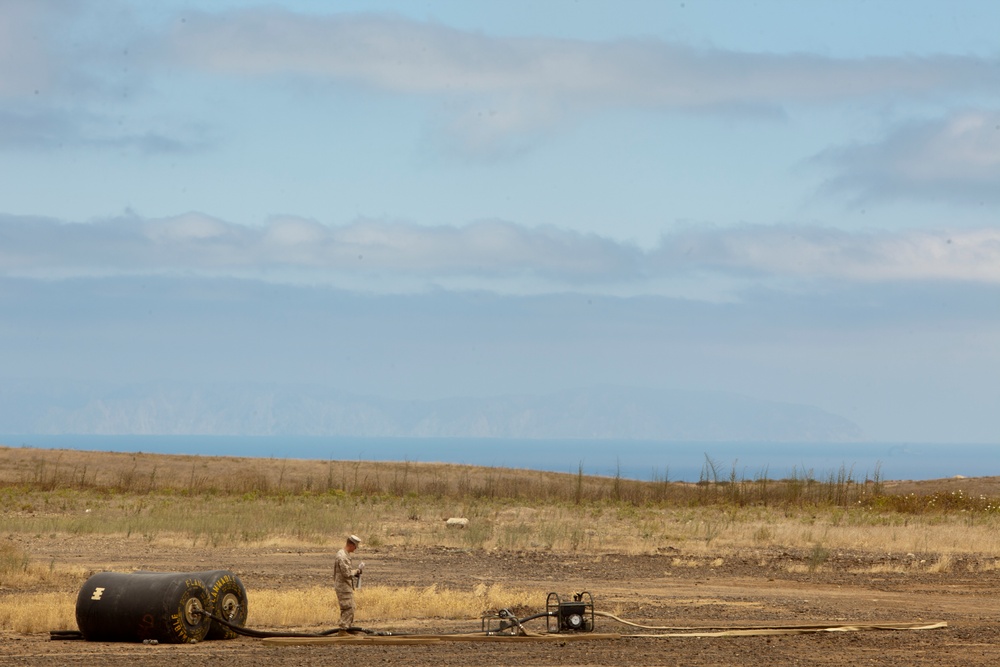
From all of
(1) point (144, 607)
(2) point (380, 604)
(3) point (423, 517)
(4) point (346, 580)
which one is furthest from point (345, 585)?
(3) point (423, 517)

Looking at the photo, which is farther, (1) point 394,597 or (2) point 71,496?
(2) point 71,496

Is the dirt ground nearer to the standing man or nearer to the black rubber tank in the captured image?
the black rubber tank

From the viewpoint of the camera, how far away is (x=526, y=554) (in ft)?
95.3

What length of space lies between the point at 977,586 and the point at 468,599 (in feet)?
32.8

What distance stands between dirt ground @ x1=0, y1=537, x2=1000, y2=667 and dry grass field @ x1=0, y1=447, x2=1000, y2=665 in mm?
71

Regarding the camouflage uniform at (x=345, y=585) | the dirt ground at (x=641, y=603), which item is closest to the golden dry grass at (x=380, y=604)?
the dirt ground at (x=641, y=603)

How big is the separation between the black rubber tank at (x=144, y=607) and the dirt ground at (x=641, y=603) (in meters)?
0.19

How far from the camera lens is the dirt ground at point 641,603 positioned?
15.8 metres

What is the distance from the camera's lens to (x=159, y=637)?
16.7 meters

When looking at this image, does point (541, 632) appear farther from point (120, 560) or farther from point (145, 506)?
→ point (145, 506)

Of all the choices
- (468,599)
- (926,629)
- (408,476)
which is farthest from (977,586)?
(408,476)

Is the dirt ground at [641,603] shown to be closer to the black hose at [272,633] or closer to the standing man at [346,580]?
the black hose at [272,633]

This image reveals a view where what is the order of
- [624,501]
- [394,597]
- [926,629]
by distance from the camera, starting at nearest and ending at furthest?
1. [926,629]
2. [394,597]
3. [624,501]

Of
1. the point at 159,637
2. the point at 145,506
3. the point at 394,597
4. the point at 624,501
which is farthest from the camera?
the point at 624,501
